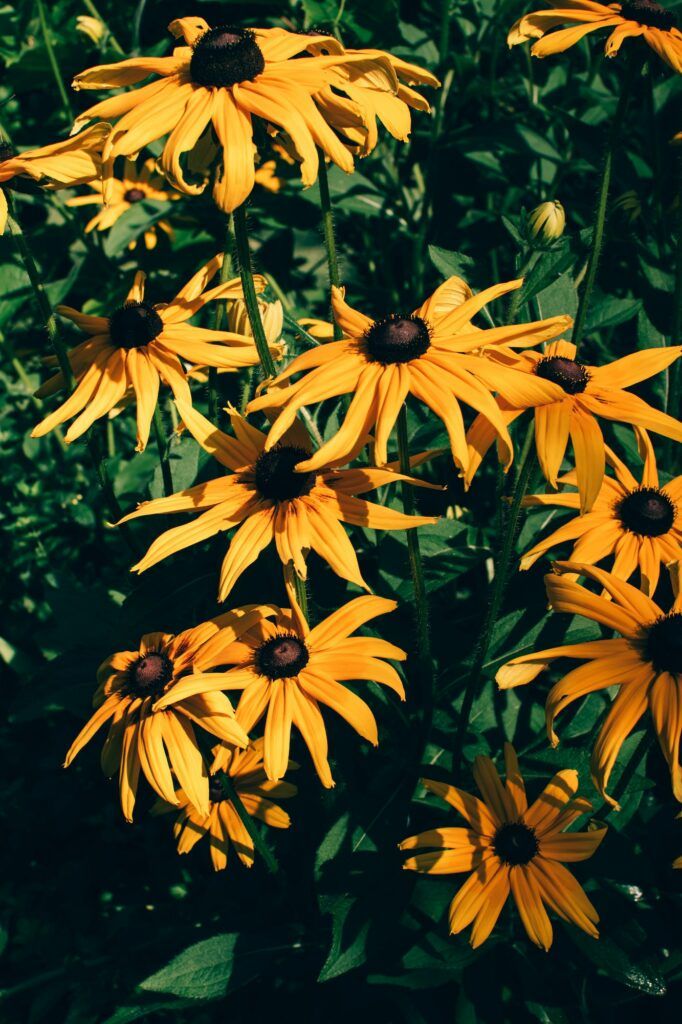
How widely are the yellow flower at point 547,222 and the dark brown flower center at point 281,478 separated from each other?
2.02 ft

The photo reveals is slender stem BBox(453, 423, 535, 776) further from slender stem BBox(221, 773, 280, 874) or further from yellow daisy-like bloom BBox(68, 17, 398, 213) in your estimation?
yellow daisy-like bloom BBox(68, 17, 398, 213)

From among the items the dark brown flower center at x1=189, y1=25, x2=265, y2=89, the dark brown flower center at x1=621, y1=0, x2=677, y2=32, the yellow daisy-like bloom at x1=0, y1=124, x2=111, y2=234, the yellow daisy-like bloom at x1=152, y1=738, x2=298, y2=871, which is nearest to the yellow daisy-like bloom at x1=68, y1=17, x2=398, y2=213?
the dark brown flower center at x1=189, y1=25, x2=265, y2=89

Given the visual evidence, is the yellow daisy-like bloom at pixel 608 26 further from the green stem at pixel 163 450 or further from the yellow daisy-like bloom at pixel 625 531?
the green stem at pixel 163 450

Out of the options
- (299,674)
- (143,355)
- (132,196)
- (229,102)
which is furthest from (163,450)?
(132,196)

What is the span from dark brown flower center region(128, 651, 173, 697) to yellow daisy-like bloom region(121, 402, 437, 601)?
19 cm

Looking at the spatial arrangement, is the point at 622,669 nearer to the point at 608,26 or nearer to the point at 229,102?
the point at 229,102

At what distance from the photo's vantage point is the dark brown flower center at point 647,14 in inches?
66.5

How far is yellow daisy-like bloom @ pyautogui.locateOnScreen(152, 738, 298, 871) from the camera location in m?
1.75

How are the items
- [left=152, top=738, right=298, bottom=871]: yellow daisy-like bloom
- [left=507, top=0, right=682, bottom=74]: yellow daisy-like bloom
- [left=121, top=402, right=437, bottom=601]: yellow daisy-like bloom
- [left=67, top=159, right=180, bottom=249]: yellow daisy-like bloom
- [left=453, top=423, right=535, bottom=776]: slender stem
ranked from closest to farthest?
[left=121, top=402, right=437, bottom=601]: yellow daisy-like bloom → [left=453, top=423, right=535, bottom=776]: slender stem → [left=507, top=0, right=682, bottom=74]: yellow daisy-like bloom → [left=152, top=738, right=298, bottom=871]: yellow daisy-like bloom → [left=67, top=159, right=180, bottom=249]: yellow daisy-like bloom

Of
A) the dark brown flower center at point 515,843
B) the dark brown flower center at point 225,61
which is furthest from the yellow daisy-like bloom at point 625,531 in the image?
the dark brown flower center at point 225,61

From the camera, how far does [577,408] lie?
1.37m

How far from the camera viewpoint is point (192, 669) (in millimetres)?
1482

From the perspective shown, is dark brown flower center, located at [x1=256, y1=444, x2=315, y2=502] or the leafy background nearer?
dark brown flower center, located at [x1=256, y1=444, x2=315, y2=502]

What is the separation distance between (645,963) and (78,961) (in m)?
1.31
